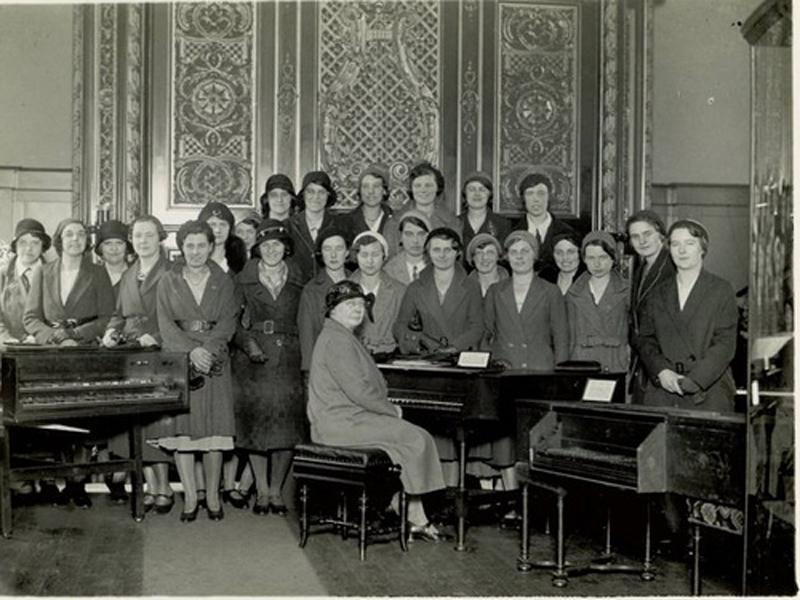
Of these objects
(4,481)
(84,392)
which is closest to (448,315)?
(84,392)

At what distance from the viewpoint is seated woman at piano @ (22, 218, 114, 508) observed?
23.0 feet

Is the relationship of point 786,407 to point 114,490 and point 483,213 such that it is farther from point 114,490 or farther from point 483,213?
point 114,490

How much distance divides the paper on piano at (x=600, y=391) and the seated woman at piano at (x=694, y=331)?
22.7 inches

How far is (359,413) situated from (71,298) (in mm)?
2288

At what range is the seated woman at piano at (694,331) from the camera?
18.3ft

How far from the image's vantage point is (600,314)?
22.0 feet

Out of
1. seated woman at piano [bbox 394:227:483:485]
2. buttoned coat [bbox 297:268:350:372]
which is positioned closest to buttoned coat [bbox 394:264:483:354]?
seated woman at piano [bbox 394:227:483:485]

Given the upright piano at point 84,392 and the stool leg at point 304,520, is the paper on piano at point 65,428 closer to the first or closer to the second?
the upright piano at point 84,392

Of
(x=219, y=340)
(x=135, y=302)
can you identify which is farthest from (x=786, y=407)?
(x=135, y=302)

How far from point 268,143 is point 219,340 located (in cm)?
247

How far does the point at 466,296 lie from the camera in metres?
6.75

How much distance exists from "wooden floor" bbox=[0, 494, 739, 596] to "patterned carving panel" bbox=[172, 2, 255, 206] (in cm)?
303

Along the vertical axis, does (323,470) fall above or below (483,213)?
below

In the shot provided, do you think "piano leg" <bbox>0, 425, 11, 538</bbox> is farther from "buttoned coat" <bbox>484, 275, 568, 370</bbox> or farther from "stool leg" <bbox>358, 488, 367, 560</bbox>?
"buttoned coat" <bbox>484, 275, 568, 370</bbox>
